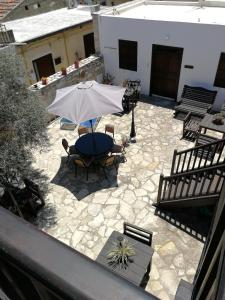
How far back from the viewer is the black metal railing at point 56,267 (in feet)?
2.31

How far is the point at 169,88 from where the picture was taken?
12711 millimetres

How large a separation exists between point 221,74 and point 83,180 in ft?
24.5

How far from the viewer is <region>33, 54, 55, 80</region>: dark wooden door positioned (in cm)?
1353

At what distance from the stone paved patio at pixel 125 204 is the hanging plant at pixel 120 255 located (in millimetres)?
967

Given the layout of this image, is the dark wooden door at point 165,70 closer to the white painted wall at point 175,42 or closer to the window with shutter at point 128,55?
the white painted wall at point 175,42

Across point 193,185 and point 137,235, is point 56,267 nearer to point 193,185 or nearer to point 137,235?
point 137,235

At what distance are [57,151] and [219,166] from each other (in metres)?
6.30

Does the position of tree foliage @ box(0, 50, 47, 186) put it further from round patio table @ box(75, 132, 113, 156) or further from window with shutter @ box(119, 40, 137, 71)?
window with shutter @ box(119, 40, 137, 71)

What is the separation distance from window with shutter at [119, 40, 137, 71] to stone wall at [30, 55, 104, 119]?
122 cm

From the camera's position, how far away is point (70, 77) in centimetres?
1207

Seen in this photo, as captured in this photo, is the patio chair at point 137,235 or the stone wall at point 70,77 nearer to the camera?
the patio chair at point 137,235

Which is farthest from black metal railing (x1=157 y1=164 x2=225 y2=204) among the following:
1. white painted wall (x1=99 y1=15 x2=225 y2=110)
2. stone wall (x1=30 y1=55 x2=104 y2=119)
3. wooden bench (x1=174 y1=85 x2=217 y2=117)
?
stone wall (x1=30 y1=55 x2=104 y2=119)

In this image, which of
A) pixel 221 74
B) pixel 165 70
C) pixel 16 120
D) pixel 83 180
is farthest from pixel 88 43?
pixel 16 120

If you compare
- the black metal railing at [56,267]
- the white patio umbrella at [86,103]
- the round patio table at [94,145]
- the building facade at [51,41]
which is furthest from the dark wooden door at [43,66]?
the black metal railing at [56,267]
